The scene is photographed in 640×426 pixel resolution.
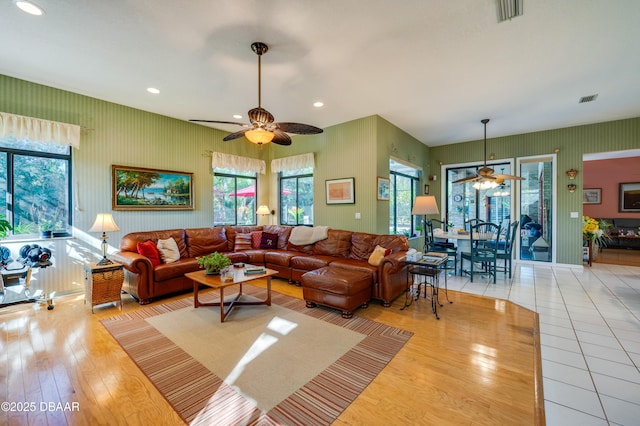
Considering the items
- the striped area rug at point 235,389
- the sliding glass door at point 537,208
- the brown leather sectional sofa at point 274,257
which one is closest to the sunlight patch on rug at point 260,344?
the striped area rug at point 235,389

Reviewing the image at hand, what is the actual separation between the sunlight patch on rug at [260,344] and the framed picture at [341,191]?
2.71 metres

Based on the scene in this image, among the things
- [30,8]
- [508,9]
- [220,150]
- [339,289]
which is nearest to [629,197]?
[508,9]

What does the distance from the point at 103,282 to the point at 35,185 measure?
6.37 ft

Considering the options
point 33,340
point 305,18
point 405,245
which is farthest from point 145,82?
point 405,245

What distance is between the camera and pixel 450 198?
7.39 metres

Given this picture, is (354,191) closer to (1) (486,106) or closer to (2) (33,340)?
(1) (486,106)

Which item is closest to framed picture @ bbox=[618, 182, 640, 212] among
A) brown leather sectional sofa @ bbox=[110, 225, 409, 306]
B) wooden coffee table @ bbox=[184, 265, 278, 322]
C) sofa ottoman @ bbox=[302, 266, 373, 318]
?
brown leather sectional sofa @ bbox=[110, 225, 409, 306]

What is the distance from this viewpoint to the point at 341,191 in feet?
18.1

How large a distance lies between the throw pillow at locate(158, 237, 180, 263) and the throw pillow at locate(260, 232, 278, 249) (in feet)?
5.41

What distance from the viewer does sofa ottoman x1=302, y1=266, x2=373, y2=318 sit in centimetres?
320

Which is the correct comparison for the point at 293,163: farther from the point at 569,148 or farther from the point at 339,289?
the point at 569,148

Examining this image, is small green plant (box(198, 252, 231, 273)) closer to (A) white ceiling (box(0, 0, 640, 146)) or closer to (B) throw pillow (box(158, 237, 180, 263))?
(B) throw pillow (box(158, 237, 180, 263))

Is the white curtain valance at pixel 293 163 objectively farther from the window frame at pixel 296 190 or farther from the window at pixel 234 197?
the window at pixel 234 197

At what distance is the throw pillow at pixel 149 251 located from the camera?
3977 mm
